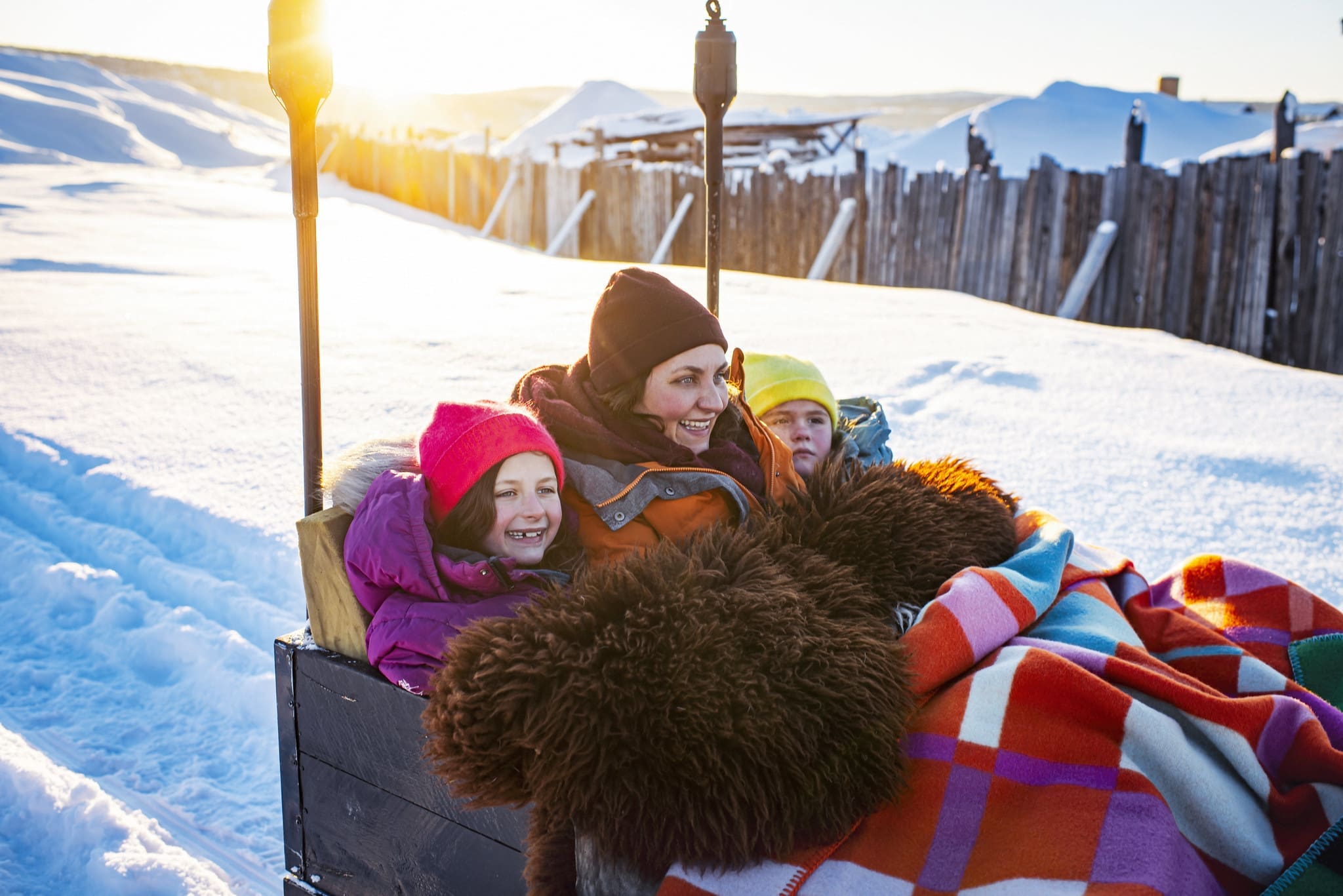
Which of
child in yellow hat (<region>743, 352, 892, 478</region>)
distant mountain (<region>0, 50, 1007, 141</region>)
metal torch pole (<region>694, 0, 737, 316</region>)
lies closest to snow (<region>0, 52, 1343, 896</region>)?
child in yellow hat (<region>743, 352, 892, 478</region>)

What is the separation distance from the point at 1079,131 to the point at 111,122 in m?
23.3

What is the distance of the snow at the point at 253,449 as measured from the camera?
94.5 inches

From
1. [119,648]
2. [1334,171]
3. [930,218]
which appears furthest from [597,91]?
[119,648]

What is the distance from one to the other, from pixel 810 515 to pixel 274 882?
4.73 ft

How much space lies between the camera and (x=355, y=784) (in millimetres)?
1811

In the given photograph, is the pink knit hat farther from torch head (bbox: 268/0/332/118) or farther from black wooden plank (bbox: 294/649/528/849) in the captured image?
torch head (bbox: 268/0/332/118)

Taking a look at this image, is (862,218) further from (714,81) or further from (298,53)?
(298,53)

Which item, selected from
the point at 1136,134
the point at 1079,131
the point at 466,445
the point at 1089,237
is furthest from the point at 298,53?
the point at 1079,131

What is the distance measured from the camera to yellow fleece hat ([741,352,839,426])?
104 inches

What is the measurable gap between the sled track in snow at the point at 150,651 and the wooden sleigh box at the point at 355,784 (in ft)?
1.15

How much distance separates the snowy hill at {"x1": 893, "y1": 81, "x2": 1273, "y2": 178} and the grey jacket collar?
20.4 m

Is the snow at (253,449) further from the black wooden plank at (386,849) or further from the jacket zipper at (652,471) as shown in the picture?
the jacket zipper at (652,471)

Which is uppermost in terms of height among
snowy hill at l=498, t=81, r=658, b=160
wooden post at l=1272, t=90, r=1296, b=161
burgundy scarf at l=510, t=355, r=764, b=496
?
snowy hill at l=498, t=81, r=658, b=160

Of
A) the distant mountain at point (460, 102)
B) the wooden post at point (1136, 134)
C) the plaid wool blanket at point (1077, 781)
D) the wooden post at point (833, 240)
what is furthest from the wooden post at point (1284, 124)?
the distant mountain at point (460, 102)
